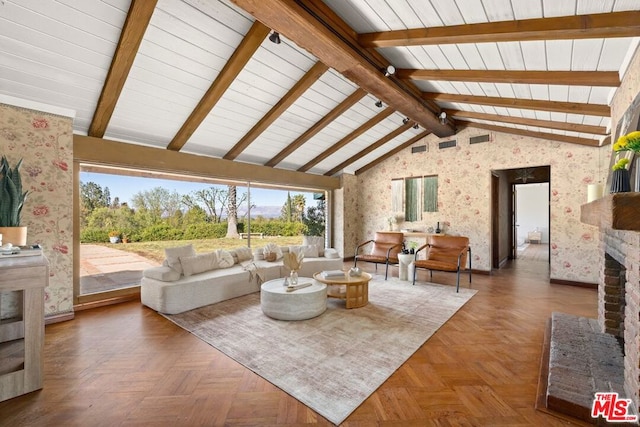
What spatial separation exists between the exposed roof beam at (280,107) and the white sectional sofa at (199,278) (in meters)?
1.86

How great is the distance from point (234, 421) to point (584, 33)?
3.50 m

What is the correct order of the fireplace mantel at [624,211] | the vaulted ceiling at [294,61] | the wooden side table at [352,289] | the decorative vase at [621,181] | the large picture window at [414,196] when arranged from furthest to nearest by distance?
the large picture window at [414,196]
the wooden side table at [352,289]
the vaulted ceiling at [294,61]
the decorative vase at [621,181]
the fireplace mantel at [624,211]

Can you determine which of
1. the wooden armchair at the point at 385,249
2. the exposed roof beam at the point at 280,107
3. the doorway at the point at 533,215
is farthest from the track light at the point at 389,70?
the doorway at the point at 533,215

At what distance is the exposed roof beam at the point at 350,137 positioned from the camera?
530 centimetres

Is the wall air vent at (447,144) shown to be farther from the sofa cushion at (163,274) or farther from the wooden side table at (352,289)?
the sofa cushion at (163,274)

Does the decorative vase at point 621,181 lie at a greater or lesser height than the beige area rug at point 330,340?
greater

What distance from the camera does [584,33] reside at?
195 centimetres

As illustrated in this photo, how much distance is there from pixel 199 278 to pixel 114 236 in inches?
74.6

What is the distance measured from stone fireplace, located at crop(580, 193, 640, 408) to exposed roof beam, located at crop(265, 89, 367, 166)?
10.6 ft

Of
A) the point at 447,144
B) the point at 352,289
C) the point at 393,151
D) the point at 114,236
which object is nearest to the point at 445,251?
the point at 352,289

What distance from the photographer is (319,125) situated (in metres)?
5.06

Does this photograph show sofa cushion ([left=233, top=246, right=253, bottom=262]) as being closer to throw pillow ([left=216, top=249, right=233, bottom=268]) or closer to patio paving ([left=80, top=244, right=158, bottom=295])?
throw pillow ([left=216, top=249, right=233, bottom=268])

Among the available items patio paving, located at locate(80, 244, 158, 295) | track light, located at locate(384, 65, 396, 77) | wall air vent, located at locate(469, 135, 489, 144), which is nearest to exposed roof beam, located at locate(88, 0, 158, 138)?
patio paving, located at locate(80, 244, 158, 295)

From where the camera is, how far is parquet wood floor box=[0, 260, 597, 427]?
1771mm
